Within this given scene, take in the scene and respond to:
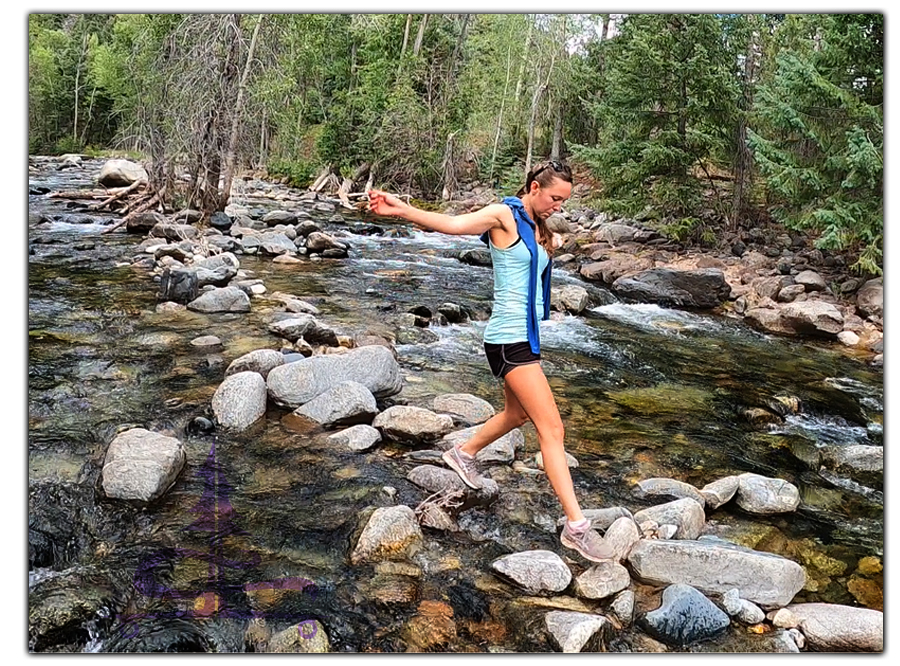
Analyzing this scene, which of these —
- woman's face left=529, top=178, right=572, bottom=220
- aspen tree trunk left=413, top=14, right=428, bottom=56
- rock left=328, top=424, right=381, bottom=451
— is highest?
aspen tree trunk left=413, top=14, right=428, bottom=56

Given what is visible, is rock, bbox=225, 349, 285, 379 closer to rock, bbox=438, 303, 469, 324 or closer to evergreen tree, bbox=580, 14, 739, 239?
rock, bbox=438, 303, 469, 324

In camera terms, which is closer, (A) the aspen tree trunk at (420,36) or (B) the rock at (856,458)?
(B) the rock at (856,458)

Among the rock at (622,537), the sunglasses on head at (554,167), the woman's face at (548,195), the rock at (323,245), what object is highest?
the sunglasses on head at (554,167)

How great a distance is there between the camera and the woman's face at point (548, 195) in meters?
3.58

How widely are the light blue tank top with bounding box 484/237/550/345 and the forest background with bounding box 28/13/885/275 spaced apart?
412 centimetres

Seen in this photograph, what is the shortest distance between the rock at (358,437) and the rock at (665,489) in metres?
1.99

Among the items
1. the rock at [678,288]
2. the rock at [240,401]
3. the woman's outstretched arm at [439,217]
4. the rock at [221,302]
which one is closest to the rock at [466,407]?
the rock at [240,401]

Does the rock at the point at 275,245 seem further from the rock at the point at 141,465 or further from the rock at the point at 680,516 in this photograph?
the rock at the point at 680,516

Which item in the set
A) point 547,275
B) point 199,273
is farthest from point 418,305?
point 547,275

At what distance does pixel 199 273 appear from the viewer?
10.6 metres

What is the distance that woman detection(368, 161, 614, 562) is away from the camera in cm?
355

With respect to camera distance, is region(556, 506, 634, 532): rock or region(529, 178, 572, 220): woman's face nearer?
region(529, 178, 572, 220): woman's face

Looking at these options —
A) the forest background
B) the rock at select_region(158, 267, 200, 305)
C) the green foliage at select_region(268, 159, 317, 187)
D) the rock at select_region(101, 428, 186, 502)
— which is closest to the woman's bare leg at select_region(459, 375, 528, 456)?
the rock at select_region(101, 428, 186, 502)

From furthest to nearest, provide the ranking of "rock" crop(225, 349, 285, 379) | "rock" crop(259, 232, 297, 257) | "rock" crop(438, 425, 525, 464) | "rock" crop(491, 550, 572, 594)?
"rock" crop(259, 232, 297, 257), "rock" crop(225, 349, 285, 379), "rock" crop(438, 425, 525, 464), "rock" crop(491, 550, 572, 594)
